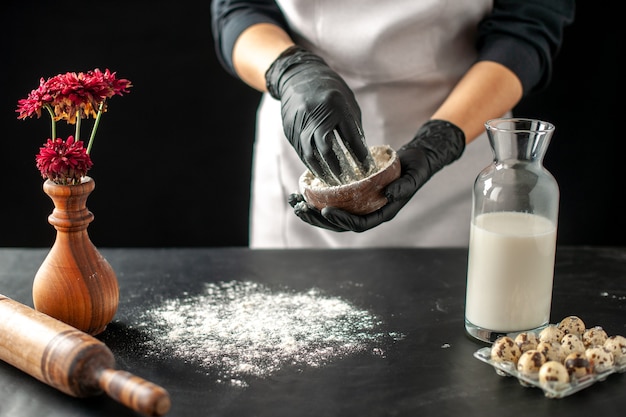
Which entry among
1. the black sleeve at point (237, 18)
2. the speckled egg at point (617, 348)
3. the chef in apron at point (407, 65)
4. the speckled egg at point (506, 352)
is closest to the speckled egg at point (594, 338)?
the speckled egg at point (617, 348)

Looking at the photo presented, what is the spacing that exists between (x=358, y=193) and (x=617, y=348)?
0.45m

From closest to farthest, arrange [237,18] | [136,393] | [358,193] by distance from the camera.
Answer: [136,393]
[358,193]
[237,18]

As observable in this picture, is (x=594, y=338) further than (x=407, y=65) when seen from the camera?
No

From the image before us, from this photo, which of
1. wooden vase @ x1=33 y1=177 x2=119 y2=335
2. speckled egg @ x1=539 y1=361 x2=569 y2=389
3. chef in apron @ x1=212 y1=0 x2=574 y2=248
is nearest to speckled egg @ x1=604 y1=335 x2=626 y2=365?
speckled egg @ x1=539 y1=361 x2=569 y2=389

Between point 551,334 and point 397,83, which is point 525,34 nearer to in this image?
point 397,83

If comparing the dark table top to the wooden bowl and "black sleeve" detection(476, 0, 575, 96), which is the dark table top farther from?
"black sleeve" detection(476, 0, 575, 96)

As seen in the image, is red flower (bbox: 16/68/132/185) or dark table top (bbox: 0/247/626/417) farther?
red flower (bbox: 16/68/132/185)

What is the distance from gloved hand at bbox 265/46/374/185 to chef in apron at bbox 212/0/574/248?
14cm

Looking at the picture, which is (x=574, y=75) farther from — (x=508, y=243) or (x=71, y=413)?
(x=71, y=413)

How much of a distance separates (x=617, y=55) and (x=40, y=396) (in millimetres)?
2071

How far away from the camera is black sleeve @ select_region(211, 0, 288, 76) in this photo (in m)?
1.95

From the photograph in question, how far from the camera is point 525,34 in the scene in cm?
184

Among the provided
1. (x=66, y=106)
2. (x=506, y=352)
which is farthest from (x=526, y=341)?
(x=66, y=106)

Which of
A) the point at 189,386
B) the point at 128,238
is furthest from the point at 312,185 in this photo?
the point at 128,238
